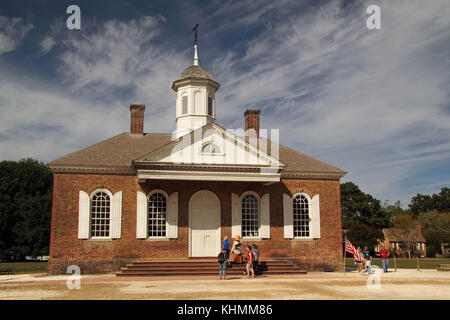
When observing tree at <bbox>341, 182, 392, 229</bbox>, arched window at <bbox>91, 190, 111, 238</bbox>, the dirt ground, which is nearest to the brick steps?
arched window at <bbox>91, 190, 111, 238</bbox>

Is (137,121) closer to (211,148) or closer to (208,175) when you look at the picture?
(211,148)

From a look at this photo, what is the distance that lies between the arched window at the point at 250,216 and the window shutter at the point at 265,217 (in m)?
0.32

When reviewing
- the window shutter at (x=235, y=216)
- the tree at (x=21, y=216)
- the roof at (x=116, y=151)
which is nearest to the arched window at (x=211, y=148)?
the window shutter at (x=235, y=216)

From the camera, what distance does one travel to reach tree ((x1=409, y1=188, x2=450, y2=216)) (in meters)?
109

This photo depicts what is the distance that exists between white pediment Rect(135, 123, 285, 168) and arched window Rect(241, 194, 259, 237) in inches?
91.6

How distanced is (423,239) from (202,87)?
56.1 meters

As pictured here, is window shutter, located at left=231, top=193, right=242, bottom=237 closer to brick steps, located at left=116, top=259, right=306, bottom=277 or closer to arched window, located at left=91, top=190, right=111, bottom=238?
brick steps, located at left=116, top=259, right=306, bottom=277

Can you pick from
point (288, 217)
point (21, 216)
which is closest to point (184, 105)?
point (288, 217)

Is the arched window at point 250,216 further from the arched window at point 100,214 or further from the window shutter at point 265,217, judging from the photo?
the arched window at point 100,214

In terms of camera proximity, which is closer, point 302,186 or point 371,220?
point 302,186

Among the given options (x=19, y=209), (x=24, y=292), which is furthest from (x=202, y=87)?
(x=19, y=209)

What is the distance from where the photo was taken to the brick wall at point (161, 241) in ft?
71.1
